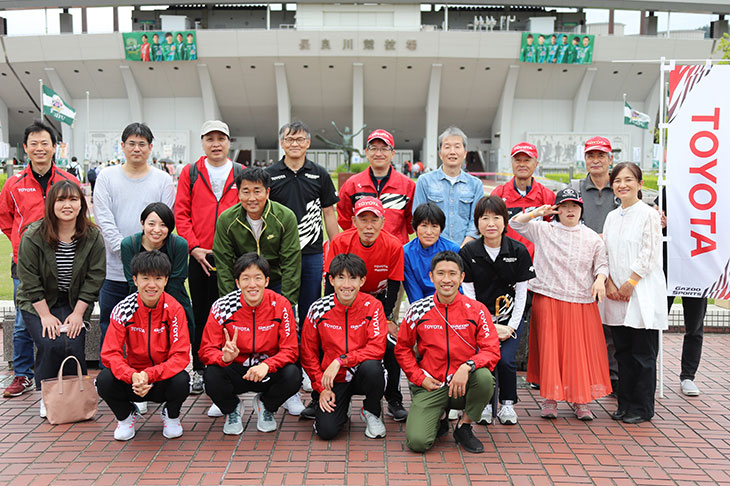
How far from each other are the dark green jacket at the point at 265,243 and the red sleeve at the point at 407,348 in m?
0.94

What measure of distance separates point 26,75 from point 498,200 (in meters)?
39.2

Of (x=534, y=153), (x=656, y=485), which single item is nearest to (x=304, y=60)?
(x=534, y=153)

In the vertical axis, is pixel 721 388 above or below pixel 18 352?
below

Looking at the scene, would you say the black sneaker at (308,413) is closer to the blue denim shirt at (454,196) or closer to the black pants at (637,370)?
the blue denim shirt at (454,196)

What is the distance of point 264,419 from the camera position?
13.3 feet

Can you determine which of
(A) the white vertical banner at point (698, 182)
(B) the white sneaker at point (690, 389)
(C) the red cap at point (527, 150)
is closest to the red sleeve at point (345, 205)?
(C) the red cap at point (527, 150)

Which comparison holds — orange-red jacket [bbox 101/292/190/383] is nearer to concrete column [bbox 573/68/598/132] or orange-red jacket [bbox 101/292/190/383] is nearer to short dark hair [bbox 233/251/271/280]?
short dark hair [bbox 233/251/271/280]

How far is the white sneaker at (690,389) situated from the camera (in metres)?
4.80

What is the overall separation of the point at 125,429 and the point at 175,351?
2.08 feet

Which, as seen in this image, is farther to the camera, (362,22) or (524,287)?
(362,22)

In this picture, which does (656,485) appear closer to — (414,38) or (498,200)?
(498,200)

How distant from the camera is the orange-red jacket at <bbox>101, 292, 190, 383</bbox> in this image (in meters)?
3.95

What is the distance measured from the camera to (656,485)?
10.7 ft

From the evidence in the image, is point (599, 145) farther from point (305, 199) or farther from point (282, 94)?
point (282, 94)
